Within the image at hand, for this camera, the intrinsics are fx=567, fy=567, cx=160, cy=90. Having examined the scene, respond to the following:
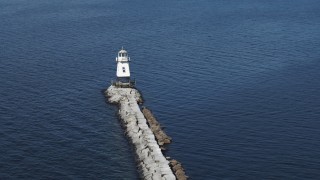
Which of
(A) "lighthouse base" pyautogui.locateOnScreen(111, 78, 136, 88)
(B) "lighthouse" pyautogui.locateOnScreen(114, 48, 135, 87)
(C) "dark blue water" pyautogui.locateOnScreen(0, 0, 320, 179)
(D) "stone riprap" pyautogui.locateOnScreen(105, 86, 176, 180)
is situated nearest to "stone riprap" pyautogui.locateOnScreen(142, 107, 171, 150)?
(D) "stone riprap" pyautogui.locateOnScreen(105, 86, 176, 180)

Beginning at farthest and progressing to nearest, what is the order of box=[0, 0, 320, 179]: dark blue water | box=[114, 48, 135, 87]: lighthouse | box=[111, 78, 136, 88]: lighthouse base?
box=[114, 48, 135, 87]: lighthouse, box=[111, 78, 136, 88]: lighthouse base, box=[0, 0, 320, 179]: dark blue water

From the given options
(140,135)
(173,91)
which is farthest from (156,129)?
(173,91)

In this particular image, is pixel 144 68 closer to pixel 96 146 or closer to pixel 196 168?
pixel 96 146

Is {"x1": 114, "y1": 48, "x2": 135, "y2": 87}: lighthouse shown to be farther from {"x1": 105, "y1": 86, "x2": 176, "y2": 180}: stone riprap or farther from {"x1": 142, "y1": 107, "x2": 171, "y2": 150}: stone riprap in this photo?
{"x1": 142, "y1": 107, "x2": 171, "y2": 150}: stone riprap

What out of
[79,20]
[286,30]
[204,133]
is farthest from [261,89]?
[79,20]

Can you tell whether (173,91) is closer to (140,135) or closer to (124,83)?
(124,83)

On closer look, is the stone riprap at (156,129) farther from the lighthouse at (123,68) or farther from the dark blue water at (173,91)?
the lighthouse at (123,68)
